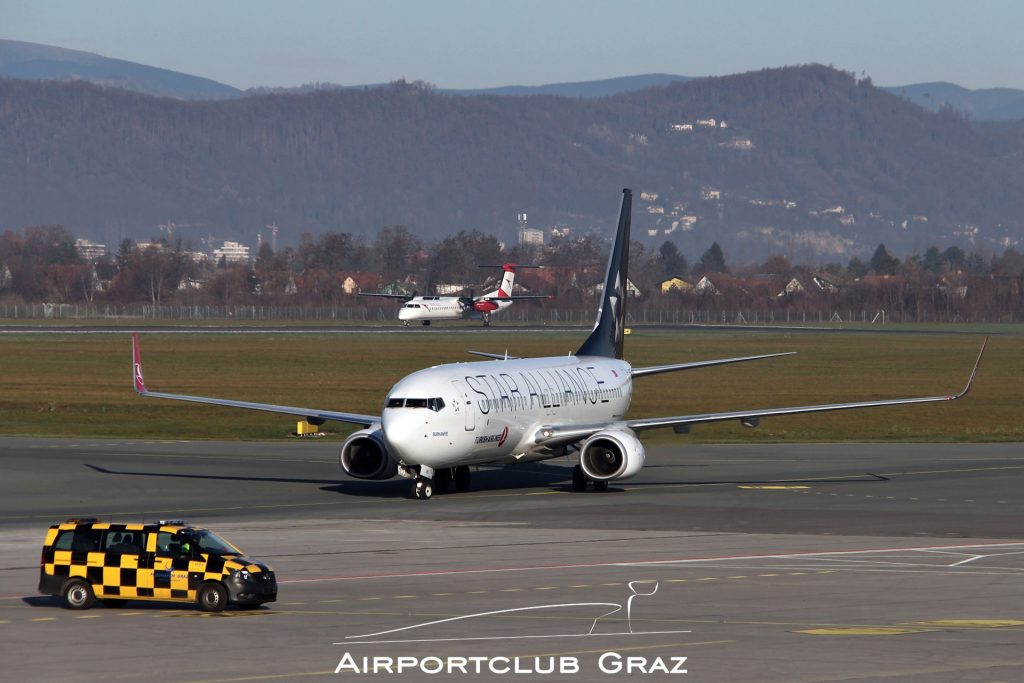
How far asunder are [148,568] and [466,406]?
Answer: 739 inches

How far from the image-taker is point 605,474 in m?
50.2

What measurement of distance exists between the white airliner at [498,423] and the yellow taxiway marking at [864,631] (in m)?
20.4

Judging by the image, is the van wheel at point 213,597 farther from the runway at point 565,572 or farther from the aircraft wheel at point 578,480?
the aircraft wheel at point 578,480

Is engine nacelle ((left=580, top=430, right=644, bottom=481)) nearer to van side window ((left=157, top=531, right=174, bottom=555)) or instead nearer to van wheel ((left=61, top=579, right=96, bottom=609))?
van side window ((left=157, top=531, right=174, bottom=555))

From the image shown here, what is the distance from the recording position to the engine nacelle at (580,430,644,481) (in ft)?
162

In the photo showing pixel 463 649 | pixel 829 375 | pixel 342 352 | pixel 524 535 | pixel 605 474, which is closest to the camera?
pixel 463 649

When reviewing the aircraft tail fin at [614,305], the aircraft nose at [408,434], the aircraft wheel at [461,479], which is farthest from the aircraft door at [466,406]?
the aircraft tail fin at [614,305]

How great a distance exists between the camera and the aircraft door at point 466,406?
46562 millimetres

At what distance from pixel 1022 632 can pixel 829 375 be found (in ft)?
311

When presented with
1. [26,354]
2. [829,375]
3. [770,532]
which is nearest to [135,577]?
[770,532]

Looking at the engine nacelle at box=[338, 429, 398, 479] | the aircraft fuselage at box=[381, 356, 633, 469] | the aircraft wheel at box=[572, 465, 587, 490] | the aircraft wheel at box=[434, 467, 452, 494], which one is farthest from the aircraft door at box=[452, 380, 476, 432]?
the aircraft wheel at box=[572, 465, 587, 490]

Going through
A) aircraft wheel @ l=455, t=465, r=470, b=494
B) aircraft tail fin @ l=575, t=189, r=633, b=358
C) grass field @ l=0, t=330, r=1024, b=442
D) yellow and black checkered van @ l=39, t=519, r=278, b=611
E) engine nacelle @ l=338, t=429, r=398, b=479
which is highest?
aircraft tail fin @ l=575, t=189, r=633, b=358

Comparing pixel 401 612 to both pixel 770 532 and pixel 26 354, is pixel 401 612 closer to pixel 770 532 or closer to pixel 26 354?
pixel 770 532

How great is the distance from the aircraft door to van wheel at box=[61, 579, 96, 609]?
18544mm
